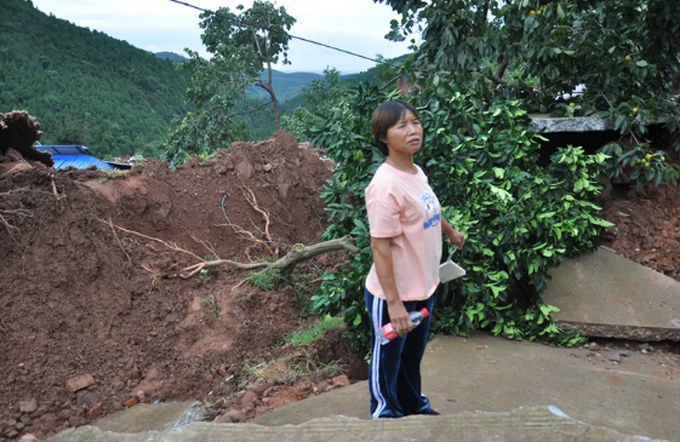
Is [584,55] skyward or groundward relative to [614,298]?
skyward

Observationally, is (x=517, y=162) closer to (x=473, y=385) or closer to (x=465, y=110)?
(x=465, y=110)

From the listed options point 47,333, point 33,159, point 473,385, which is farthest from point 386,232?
point 33,159

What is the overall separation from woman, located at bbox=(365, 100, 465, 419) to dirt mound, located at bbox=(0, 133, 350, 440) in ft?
6.33

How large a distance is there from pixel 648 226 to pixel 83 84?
19.0 metres

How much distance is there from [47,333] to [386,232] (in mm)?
3380

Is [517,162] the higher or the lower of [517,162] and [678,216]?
the higher

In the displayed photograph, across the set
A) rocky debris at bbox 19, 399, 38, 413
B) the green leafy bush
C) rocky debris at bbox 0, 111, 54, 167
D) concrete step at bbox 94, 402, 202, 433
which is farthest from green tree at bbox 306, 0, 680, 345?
rocky debris at bbox 0, 111, 54, 167

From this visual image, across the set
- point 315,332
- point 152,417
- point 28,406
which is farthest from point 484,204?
point 28,406

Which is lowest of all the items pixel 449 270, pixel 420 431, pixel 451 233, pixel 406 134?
pixel 420 431

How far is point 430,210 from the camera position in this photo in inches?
85.6

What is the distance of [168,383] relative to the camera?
392 centimetres

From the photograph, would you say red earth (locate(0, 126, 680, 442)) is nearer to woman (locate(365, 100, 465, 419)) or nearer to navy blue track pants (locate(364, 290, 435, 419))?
navy blue track pants (locate(364, 290, 435, 419))

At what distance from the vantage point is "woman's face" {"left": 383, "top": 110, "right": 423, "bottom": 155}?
213 centimetres

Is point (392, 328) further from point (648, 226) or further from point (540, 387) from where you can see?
point (648, 226)
